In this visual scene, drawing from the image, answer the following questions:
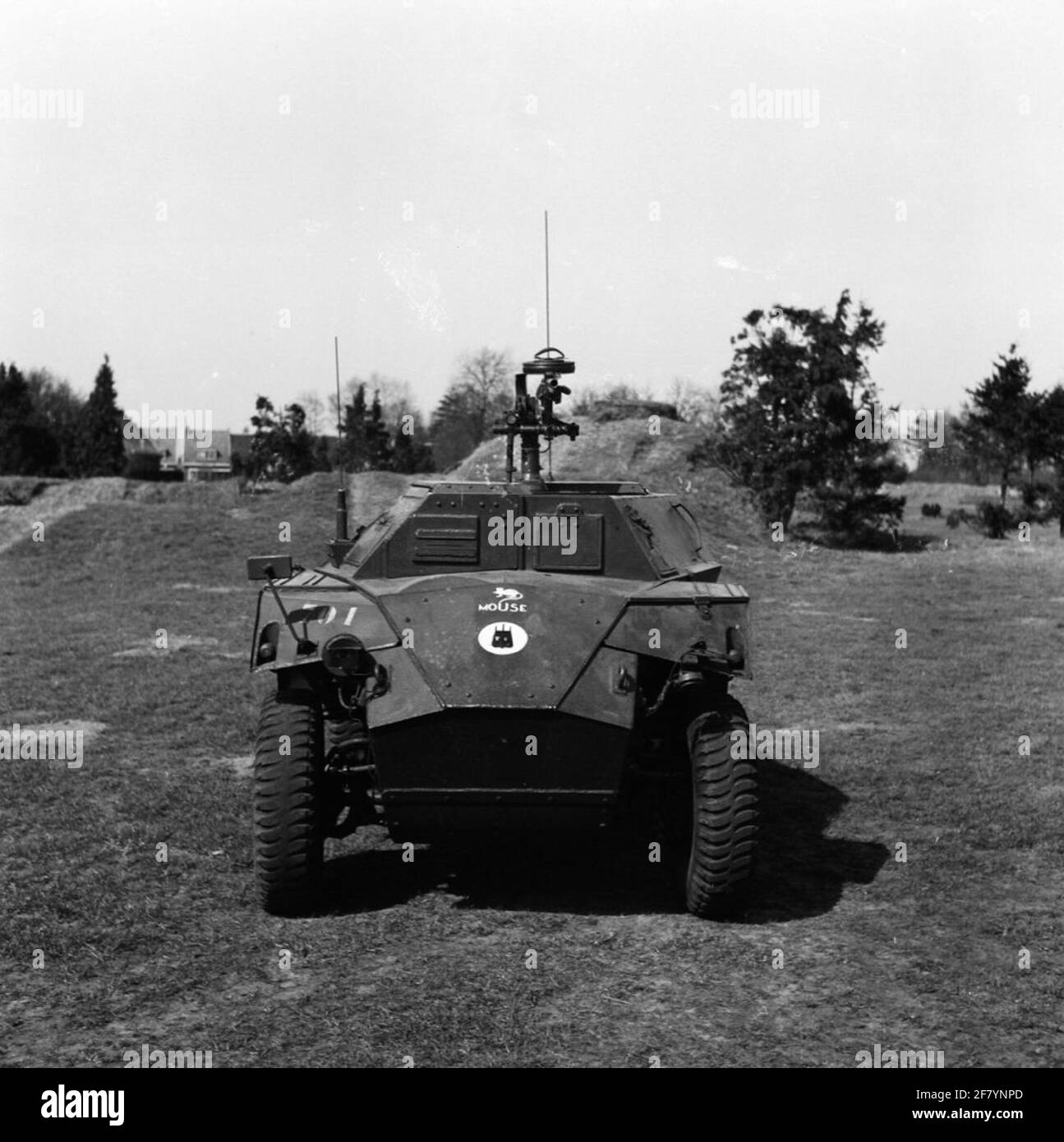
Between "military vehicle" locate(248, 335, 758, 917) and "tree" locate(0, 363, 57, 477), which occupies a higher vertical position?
"tree" locate(0, 363, 57, 477)

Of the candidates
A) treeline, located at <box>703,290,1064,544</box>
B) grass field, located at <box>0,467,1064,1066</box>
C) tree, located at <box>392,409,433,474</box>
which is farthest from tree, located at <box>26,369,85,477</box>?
grass field, located at <box>0,467,1064,1066</box>

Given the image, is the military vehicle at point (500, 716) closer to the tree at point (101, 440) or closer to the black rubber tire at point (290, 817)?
the black rubber tire at point (290, 817)

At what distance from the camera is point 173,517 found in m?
28.2

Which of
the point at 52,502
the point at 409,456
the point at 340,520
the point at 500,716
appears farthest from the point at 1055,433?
the point at 500,716

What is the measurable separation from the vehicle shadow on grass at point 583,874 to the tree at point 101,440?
3971cm

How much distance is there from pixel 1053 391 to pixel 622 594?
36171mm

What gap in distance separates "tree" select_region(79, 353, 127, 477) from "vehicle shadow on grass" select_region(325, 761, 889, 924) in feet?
130

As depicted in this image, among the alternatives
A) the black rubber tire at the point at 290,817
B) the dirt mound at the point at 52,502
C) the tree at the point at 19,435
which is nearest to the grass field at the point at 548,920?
the black rubber tire at the point at 290,817

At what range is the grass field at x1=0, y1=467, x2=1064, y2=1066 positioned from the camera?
5.83 meters

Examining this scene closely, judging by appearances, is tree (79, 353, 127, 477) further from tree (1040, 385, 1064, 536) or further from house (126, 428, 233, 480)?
tree (1040, 385, 1064, 536)

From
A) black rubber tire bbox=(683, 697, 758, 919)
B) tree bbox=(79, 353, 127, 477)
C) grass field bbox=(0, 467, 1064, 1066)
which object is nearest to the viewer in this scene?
grass field bbox=(0, 467, 1064, 1066)

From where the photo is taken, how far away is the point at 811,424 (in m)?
30.5
